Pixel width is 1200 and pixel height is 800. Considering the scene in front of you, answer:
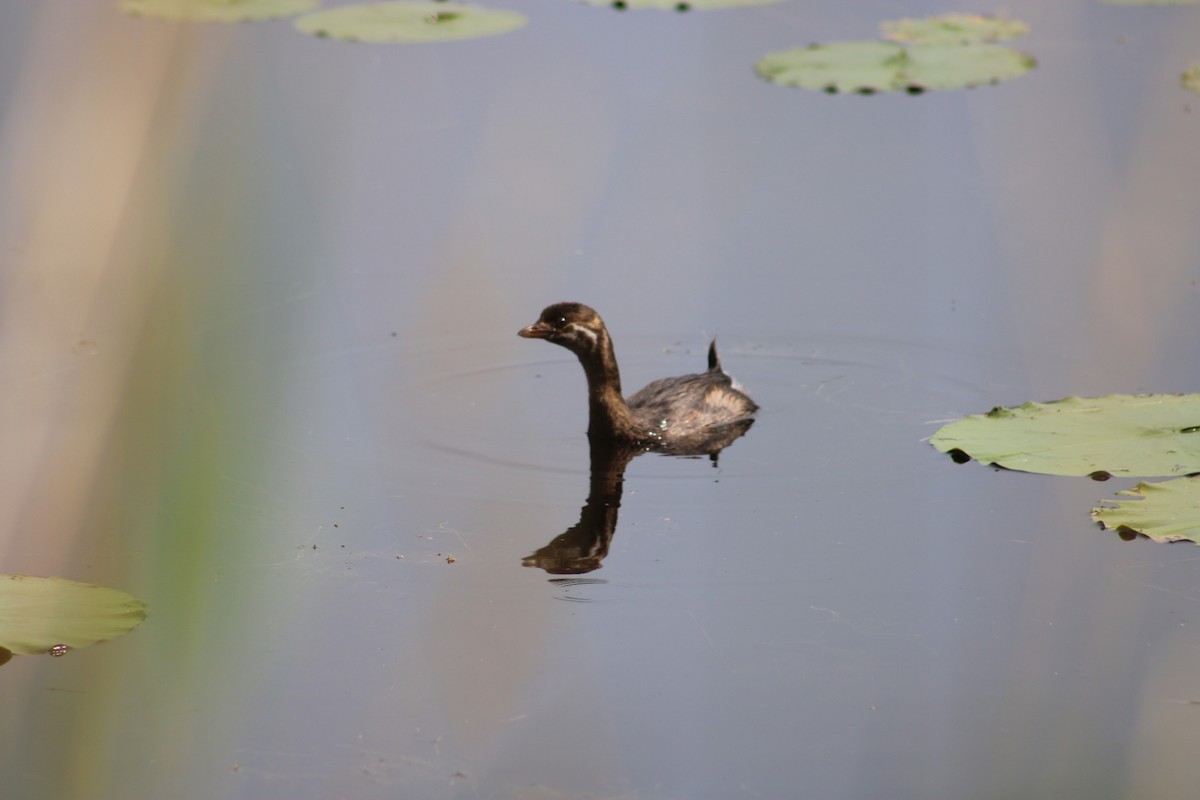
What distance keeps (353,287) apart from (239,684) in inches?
125

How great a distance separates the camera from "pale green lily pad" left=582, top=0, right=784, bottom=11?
10297 millimetres

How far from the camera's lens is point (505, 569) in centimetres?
445

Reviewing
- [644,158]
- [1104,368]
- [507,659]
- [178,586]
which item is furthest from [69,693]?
[644,158]

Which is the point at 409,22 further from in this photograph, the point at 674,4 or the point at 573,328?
the point at 573,328

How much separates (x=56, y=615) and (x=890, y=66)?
6502mm

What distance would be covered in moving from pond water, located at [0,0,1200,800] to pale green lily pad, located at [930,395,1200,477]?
0.32 feet

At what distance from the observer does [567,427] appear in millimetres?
5707

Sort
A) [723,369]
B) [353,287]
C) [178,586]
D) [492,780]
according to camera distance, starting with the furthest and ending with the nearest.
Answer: [353,287] < [723,369] < [492,780] < [178,586]

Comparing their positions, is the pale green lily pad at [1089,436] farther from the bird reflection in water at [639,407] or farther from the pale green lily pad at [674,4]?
the pale green lily pad at [674,4]

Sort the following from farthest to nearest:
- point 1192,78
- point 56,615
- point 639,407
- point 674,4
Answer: point 674,4, point 1192,78, point 639,407, point 56,615

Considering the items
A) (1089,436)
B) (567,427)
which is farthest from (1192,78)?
(567,427)

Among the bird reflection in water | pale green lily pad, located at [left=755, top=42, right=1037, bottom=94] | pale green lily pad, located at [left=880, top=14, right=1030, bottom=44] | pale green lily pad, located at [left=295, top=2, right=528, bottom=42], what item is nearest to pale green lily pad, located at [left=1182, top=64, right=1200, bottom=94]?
pale green lily pad, located at [left=755, top=42, right=1037, bottom=94]

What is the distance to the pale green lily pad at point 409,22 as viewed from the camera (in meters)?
9.95

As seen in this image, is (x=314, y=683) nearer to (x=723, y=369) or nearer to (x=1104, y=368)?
(x=723, y=369)
